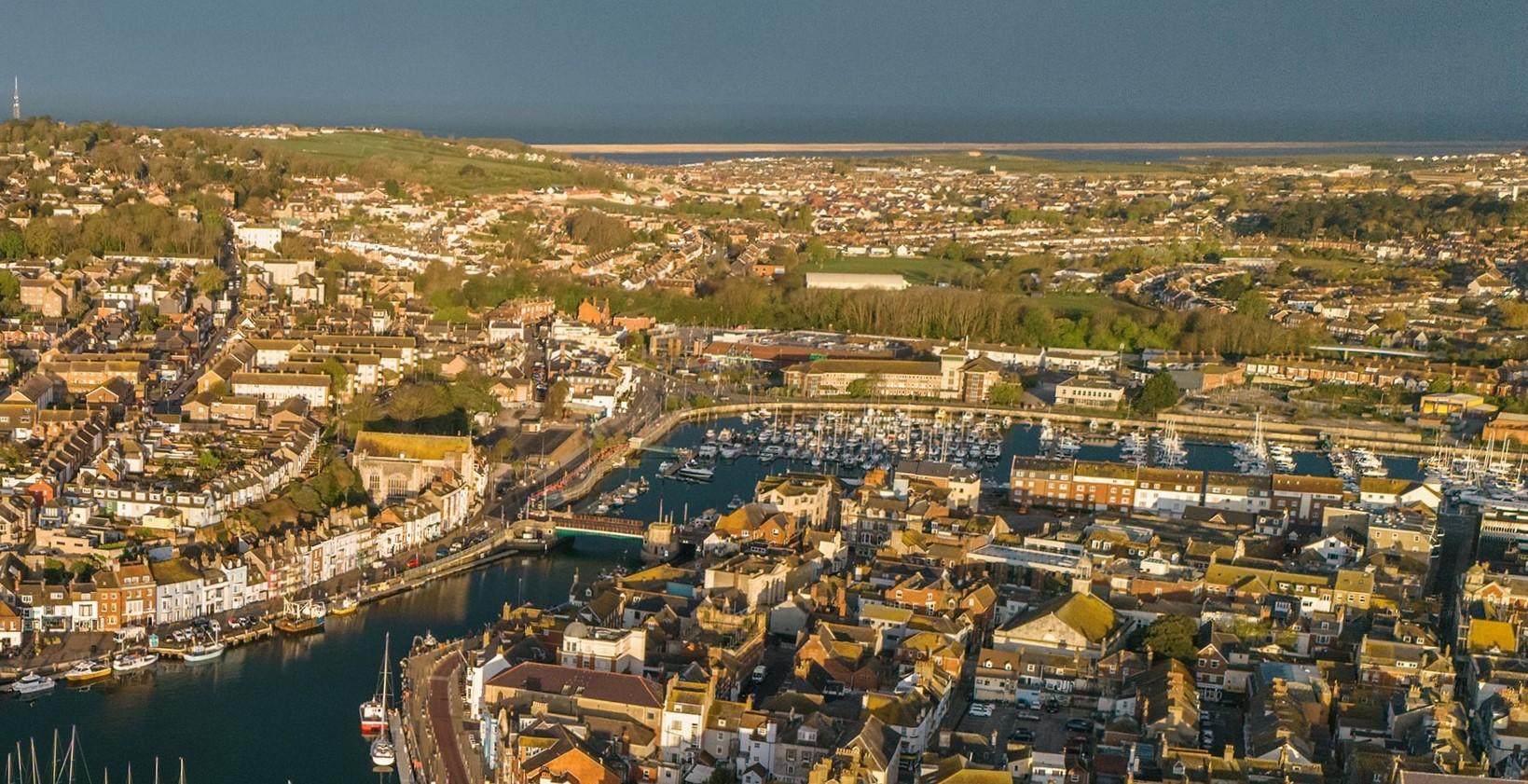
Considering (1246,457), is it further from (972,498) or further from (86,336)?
(86,336)

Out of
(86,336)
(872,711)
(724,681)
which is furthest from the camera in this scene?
(86,336)

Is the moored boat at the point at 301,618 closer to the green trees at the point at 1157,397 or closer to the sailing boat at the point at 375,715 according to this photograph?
the sailing boat at the point at 375,715

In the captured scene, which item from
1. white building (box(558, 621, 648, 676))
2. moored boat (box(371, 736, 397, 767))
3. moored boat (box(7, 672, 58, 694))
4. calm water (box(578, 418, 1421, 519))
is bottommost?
calm water (box(578, 418, 1421, 519))

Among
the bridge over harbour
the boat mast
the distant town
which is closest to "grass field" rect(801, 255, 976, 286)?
the distant town

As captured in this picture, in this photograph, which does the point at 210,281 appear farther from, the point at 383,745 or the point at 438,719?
the point at 383,745

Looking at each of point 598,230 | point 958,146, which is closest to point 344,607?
point 598,230

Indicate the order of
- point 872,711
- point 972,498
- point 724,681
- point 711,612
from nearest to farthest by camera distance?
1. point 872,711
2. point 724,681
3. point 711,612
4. point 972,498

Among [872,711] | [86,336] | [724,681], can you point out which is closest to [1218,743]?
[872,711]

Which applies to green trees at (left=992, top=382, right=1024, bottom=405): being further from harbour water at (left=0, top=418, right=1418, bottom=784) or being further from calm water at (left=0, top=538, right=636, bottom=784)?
calm water at (left=0, top=538, right=636, bottom=784)
